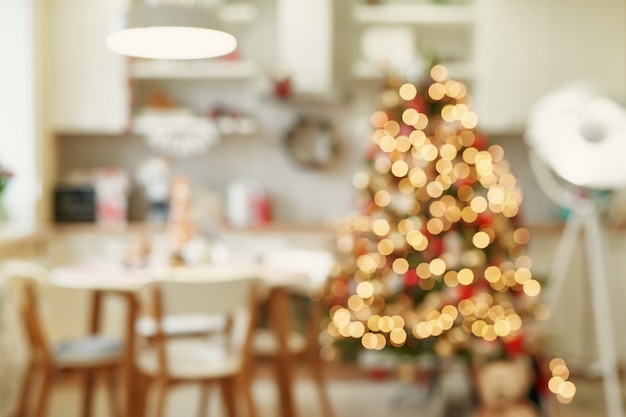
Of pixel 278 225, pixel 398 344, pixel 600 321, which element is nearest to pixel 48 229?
pixel 278 225

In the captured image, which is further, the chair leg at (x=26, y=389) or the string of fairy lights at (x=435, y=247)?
the string of fairy lights at (x=435, y=247)

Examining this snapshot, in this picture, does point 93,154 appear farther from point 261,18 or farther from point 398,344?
point 398,344

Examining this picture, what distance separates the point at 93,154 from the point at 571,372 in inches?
133

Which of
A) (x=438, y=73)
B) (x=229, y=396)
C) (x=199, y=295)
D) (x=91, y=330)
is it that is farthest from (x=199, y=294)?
(x=438, y=73)

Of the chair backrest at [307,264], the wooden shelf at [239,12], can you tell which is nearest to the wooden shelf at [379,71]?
the wooden shelf at [239,12]

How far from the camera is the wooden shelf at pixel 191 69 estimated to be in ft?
16.9

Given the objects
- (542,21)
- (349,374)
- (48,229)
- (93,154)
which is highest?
(542,21)

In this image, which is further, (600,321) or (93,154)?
(93,154)

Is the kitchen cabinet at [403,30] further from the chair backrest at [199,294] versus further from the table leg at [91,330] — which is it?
the chair backrest at [199,294]

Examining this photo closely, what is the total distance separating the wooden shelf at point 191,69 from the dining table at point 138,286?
1695 mm

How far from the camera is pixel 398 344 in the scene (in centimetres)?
411

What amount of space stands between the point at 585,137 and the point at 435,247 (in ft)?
2.98

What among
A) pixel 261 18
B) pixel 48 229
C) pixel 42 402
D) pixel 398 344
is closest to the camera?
pixel 42 402

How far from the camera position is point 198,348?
3494mm
